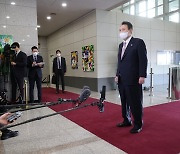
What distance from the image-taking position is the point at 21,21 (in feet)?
16.9

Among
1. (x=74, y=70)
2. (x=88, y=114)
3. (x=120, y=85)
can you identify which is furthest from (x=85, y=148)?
(x=74, y=70)

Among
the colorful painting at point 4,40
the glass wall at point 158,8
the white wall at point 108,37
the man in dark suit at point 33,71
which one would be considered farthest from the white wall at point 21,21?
the glass wall at point 158,8

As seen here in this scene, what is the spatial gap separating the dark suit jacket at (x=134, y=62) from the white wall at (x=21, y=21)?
350 cm

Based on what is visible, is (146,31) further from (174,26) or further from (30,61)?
(30,61)

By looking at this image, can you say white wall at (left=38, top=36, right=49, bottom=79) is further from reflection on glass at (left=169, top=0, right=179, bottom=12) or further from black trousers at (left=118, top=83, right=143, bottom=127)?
black trousers at (left=118, top=83, right=143, bottom=127)

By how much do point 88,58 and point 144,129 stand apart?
4.97m

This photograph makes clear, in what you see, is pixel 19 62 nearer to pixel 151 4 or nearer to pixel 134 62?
pixel 134 62

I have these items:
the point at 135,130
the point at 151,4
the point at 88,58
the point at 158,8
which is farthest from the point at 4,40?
the point at 151,4

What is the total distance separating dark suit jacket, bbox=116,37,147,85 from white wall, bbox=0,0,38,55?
11.5ft

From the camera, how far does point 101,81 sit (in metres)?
7.02

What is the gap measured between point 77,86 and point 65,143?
20.1 feet

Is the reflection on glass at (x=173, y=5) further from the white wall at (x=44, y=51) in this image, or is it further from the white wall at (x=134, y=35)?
the white wall at (x=44, y=51)

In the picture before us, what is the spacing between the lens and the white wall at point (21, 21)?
4.95 meters

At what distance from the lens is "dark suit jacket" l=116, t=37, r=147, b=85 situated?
2570 mm
